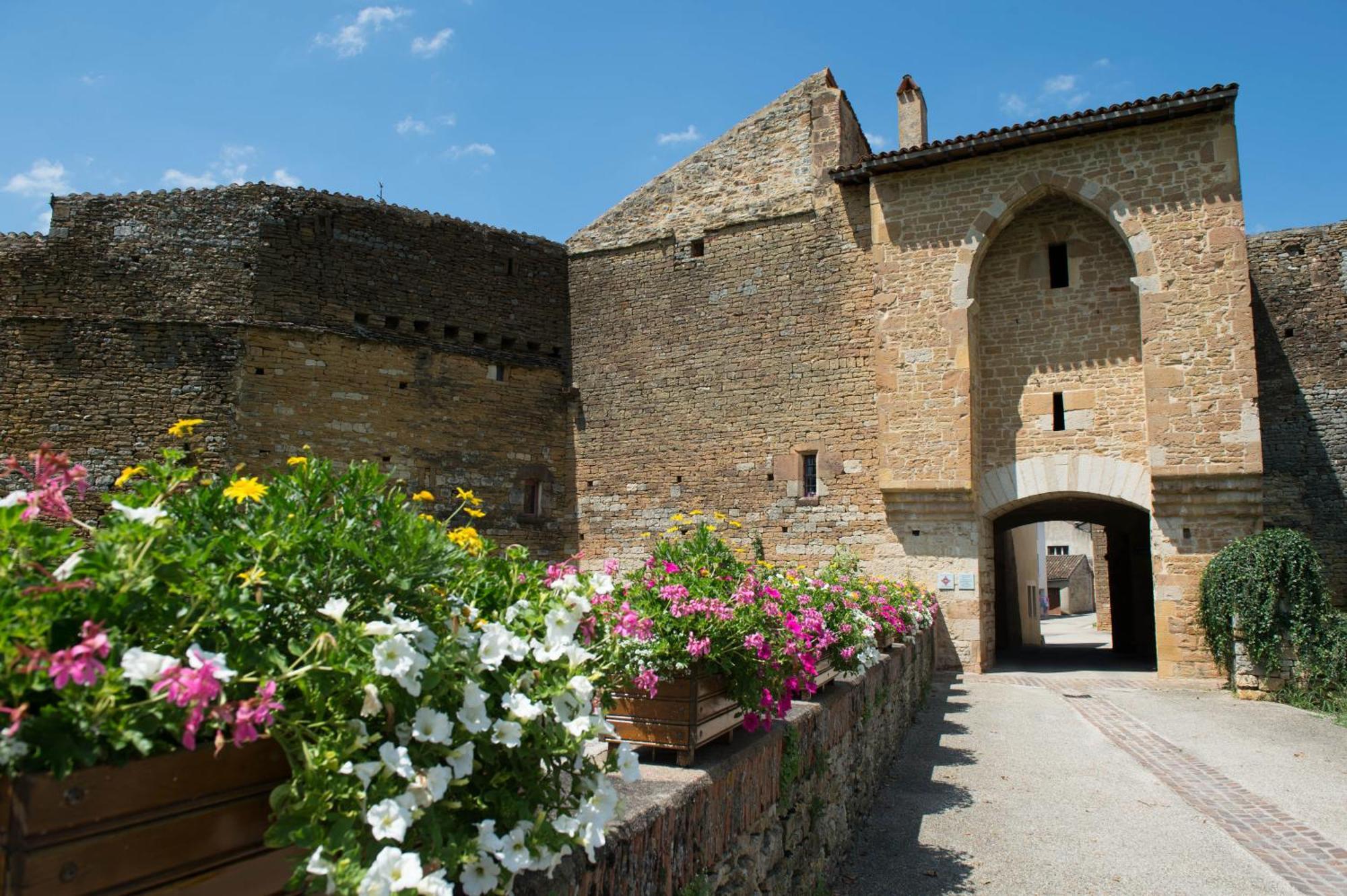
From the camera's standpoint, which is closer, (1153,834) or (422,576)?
(422,576)

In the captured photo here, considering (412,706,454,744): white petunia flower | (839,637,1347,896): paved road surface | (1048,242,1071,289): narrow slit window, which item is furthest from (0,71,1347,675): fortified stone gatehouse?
(412,706,454,744): white petunia flower

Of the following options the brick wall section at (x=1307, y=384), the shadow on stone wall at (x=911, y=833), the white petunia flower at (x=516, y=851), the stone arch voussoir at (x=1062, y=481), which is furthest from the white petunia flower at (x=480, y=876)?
the brick wall section at (x=1307, y=384)

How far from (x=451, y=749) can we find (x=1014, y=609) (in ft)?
74.8

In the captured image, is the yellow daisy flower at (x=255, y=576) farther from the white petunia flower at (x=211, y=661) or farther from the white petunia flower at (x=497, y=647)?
the white petunia flower at (x=497, y=647)

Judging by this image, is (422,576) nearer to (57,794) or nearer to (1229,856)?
(57,794)

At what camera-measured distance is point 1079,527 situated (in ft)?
158

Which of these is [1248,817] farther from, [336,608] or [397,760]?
[336,608]

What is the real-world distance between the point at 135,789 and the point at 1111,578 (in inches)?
940

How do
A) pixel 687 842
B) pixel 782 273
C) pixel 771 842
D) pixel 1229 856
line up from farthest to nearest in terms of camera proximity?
pixel 782 273
pixel 1229 856
pixel 771 842
pixel 687 842

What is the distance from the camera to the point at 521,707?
1940mm

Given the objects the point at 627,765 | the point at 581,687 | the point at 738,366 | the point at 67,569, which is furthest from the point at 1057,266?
the point at 67,569

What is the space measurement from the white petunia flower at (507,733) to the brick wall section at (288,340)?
40.6ft

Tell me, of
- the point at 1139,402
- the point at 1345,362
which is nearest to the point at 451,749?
the point at 1139,402

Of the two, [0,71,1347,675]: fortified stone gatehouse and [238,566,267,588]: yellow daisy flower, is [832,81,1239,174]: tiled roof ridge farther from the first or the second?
[238,566,267,588]: yellow daisy flower
